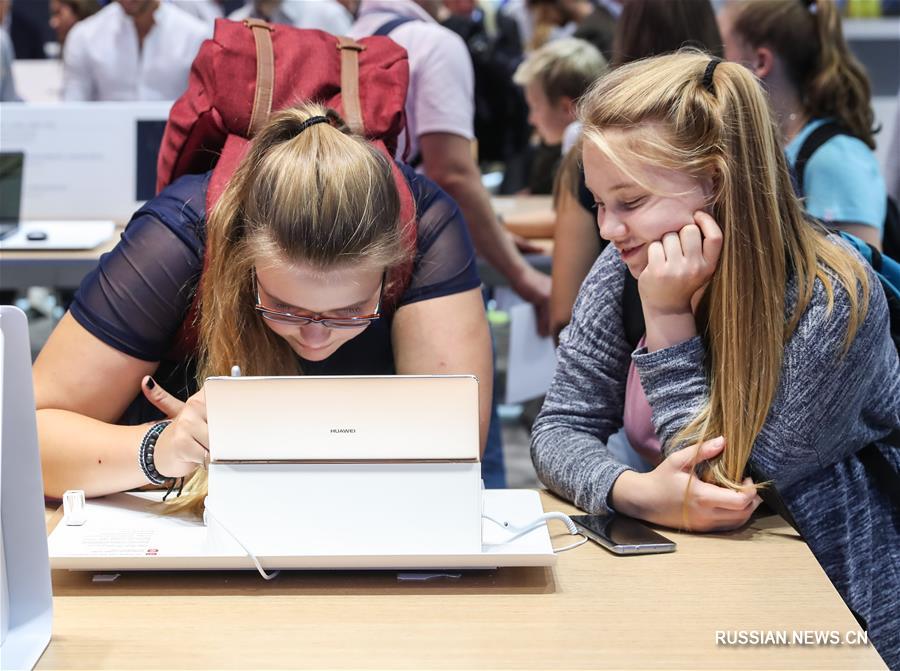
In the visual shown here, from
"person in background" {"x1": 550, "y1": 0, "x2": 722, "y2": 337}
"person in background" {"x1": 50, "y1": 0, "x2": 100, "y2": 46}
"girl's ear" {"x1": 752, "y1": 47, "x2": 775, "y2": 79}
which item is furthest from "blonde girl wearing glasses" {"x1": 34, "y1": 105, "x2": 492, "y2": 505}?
"person in background" {"x1": 50, "y1": 0, "x2": 100, "y2": 46}

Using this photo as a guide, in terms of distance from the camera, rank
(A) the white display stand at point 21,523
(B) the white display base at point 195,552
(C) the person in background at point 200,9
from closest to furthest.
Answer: (A) the white display stand at point 21,523, (B) the white display base at point 195,552, (C) the person in background at point 200,9

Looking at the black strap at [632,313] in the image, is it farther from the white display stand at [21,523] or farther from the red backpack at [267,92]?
Result: the white display stand at [21,523]

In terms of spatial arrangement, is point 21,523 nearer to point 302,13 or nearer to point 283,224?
point 283,224

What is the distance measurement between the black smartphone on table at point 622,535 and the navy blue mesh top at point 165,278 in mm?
419

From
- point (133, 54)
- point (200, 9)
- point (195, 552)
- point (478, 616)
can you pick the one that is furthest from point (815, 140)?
point (200, 9)

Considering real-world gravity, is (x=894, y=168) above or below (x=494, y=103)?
above

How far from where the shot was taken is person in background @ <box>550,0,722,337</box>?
2.17 metres

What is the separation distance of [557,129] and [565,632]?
8.14ft

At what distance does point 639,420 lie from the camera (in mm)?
1506

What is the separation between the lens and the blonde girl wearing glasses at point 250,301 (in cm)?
132

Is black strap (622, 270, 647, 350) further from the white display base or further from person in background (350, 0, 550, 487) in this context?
person in background (350, 0, 550, 487)

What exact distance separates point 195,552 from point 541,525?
1.31 feet

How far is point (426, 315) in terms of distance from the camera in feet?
5.04

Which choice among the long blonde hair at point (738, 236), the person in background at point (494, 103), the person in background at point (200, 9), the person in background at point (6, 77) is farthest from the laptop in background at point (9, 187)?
the person in background at point (494, 103)
